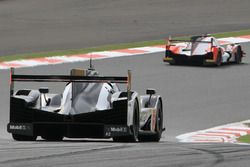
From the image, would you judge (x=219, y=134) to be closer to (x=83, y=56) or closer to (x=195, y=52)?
(x=195, y=52)

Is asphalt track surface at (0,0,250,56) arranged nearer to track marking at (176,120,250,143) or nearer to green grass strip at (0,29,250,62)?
green grass strip at (0,29,250,62)

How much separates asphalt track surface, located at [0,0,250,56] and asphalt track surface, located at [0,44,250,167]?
4.58 metres

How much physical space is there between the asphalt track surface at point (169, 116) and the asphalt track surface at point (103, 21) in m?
4.58

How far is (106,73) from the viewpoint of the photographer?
2861 cm

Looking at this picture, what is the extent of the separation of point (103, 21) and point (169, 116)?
2093 centimetres

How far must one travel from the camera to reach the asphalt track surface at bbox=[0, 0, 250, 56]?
36812mm

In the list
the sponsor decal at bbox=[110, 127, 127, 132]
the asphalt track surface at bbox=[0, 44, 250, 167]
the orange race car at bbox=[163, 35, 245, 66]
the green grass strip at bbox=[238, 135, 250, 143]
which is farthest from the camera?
the orange race car at bbox=[163, 35, 245, 66]

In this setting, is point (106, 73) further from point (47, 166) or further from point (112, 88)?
point (47, 166)

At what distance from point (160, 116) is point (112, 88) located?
1488mm

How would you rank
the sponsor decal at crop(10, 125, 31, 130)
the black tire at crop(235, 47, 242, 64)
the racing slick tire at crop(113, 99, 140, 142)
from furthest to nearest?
the black tire at crop(235, 47, 242, 64) < the racing slick tire at crop(113, 99, 140, 142) < the sponsor decal at crop(10, 125, 31, 130)

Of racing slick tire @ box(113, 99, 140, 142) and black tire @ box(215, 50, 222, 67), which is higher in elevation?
black tire @ box(215, 50, 222, 67)

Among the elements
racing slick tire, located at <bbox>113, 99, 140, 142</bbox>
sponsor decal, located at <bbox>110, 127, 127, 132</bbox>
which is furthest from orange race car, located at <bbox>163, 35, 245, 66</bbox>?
sponsor decal, located at <bbox>110, 127, 127, 132</bbox>

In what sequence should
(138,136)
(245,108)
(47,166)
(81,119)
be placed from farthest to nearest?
(245,108), (138,136), (81,119), (47,166)

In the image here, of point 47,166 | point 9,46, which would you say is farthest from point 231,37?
point 47,166
